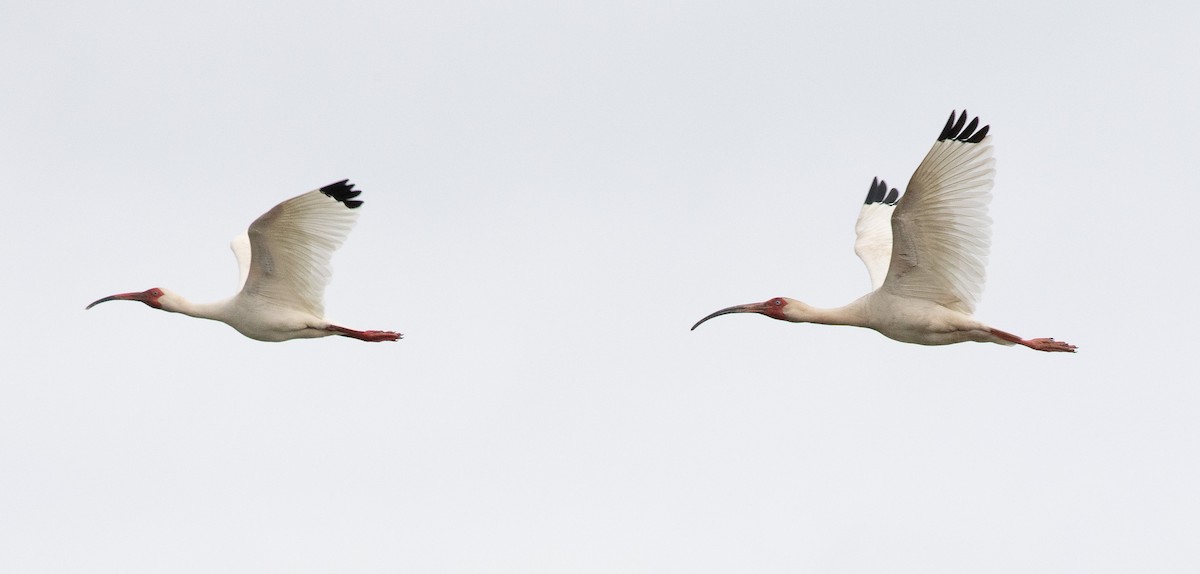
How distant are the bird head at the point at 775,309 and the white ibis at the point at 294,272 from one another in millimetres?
4248

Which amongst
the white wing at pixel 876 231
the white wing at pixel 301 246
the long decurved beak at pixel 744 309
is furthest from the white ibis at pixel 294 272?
the white wing at pixel 876 231

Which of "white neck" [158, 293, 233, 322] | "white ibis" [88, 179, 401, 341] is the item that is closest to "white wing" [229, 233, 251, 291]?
"white neck" [158, 293, 233, 322]

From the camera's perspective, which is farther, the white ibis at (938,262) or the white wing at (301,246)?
the white wing at (301,246)

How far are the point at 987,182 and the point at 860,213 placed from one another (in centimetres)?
542

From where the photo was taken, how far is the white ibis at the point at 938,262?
2108 centimetres

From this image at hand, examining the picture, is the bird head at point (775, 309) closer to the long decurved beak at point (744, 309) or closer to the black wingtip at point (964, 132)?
the long decurved beak at point (744, 309)

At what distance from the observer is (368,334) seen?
24203 mm

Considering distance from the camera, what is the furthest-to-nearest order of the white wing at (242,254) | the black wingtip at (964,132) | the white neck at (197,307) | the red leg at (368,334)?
the white wing at (242,254) → the white neck at (197,307) → the red leg at (368,334) → the black wingtip at (964,132)

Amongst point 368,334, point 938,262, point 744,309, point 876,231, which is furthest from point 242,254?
point 938,262

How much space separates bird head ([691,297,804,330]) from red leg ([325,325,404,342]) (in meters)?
3.80

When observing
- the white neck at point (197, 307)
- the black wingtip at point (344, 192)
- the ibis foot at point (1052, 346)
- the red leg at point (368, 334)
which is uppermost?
the black wingtip at point (344, 192)

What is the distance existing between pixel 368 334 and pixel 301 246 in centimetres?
143

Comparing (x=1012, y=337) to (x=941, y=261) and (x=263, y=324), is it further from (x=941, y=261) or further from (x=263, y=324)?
(x=263, y=324)

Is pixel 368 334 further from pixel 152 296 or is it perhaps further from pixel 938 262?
pixel 938 262
